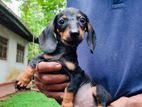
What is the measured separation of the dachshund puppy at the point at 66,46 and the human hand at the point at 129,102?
28 cm

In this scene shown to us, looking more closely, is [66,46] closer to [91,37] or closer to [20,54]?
[91,37]

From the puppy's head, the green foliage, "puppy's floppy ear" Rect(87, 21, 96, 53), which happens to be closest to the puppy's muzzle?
the puppy's head

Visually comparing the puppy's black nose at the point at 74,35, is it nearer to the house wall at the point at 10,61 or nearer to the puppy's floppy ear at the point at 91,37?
the puppy's floppy ear at the point at 91,37

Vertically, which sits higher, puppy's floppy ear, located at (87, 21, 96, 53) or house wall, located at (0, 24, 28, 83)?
puppy's floppy ear, located at (87, 21, 96, 53)

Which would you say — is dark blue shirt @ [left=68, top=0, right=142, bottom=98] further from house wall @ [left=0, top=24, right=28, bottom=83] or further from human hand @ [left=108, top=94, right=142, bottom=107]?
house wall @ [left=0, top=24, right=28, bottom=83]

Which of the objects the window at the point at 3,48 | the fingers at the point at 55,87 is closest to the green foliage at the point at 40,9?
the window at the point at 3,48

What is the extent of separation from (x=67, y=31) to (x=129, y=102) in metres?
0.55

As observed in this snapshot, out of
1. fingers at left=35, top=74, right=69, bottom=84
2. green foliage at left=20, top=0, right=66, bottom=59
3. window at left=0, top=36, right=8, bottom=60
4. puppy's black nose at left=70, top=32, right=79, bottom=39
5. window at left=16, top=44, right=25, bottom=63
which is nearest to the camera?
puppy's black nose at left=70, top=32, right=79, bottom=39

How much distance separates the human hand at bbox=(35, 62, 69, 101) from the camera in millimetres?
2420

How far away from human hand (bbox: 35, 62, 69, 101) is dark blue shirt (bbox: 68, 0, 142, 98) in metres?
0.22

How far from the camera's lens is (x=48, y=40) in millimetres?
2518

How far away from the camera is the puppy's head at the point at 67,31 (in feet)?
7.78

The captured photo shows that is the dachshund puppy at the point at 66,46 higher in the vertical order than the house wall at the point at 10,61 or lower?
higher

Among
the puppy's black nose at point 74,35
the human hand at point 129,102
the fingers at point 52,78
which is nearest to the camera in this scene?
the human hand at point 129,102
